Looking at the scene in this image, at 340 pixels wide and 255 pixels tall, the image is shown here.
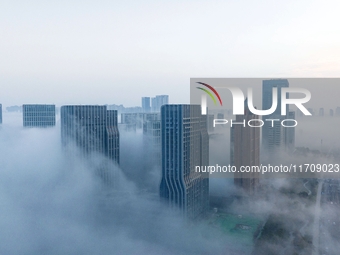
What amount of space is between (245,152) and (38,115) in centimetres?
592

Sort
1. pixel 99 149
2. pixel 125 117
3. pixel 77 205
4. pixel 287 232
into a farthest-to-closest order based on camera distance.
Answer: pixel 125 117, pixel 99 149, pixel 77 205, pixel 287 232

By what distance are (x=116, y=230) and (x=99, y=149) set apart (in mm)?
3245

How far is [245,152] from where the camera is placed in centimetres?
877

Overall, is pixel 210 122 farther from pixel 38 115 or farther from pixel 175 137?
pixel 38 115

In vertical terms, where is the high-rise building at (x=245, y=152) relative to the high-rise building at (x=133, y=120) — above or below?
below

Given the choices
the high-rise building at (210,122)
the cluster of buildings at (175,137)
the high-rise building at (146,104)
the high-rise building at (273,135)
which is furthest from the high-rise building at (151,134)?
the high-rise building at (273,135)

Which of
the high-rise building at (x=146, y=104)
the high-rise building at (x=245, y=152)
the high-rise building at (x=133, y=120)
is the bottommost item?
the high-rise building at (x=245, y=152)

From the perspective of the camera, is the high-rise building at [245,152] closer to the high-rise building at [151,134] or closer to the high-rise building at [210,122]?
the high-rise building at [210,122]

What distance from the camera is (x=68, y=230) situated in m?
7.19

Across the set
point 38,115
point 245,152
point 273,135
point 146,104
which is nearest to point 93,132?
point 38,115

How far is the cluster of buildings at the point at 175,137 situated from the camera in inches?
281

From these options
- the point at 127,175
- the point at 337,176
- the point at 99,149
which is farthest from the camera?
the point at 127,175

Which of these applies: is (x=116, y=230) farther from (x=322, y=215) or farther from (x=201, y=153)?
(x=322, y=215)

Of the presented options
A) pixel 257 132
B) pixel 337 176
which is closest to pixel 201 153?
pixel 257 132
